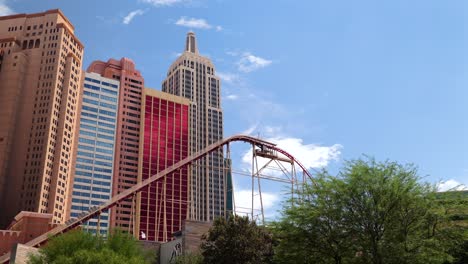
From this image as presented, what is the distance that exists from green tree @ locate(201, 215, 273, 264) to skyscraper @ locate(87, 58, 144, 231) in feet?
411

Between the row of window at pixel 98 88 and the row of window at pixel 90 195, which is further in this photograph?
the row of window at pixel 98 88

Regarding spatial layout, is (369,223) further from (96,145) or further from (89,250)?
(96,145)

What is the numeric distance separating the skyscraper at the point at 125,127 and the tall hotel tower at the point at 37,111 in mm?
19496

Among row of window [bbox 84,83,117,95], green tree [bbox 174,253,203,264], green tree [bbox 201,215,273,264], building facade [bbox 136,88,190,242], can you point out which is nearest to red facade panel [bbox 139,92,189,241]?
building facade [bbox 136,88,190,242]

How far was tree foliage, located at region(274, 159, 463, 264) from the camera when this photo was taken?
34.3m

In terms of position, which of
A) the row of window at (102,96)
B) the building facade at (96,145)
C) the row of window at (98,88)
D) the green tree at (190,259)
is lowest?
the green tree at (190,259)

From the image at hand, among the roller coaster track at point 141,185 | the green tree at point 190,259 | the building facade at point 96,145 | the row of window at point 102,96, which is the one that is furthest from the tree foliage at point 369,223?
the row of window at point 102,96

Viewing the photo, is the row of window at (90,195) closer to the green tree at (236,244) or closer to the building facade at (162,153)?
the building facade at (162,153)

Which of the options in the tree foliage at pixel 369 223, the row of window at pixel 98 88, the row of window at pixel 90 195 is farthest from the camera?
the row of window at pixel 98 88

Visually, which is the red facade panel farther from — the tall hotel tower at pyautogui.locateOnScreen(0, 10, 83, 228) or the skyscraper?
the tall hotel tower at pyautogui.locateOnScreen(0, 10, 83, 228)

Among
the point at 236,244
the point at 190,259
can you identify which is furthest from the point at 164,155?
the point at 236,244

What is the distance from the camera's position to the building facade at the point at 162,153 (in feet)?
574

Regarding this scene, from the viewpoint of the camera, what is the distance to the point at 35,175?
13488 centimetres

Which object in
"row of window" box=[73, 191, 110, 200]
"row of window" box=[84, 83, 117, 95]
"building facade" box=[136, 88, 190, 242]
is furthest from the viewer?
"building facade" box=[136, 88, 190, 242]
